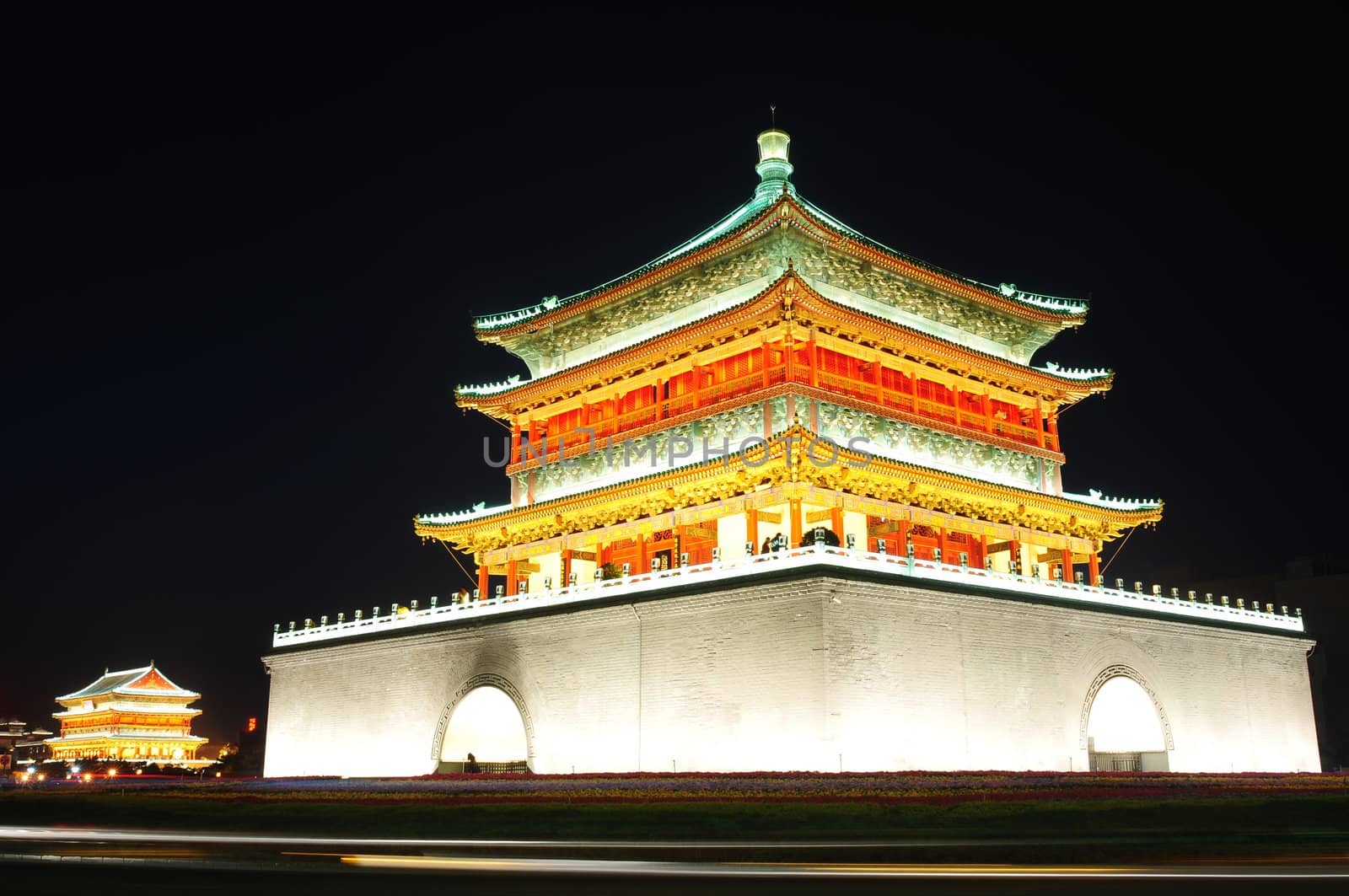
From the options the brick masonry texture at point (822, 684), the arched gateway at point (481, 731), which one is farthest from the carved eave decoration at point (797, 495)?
the arched gateway at point (481, 731)

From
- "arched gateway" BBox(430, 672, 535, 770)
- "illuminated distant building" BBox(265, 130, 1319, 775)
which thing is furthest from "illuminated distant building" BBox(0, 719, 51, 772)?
"arched gateway" BBox(430, 672, 535, 770)

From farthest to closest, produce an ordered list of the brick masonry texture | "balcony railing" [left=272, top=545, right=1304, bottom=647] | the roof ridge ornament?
the roof ridge ornament → "balcony railing" [left=272, top=545, right=1304, bottom=647] → the brick masonry texture

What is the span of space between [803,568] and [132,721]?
51526 millimetres

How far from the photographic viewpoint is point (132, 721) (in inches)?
2457

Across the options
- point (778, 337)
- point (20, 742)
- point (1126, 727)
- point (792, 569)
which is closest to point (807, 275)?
point (778, 337)

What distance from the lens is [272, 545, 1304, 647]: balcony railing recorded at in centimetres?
2380

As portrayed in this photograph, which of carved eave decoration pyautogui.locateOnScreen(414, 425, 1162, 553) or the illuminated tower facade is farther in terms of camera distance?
the illuminated tower facade

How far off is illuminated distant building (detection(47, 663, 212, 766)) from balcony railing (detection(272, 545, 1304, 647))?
111 ft

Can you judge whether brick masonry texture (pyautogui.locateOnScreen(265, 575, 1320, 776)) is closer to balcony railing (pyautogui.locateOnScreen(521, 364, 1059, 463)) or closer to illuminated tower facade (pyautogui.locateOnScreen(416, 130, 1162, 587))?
illuminated tower facade (pyautogui.locateOnScreen(416, 130, 1162, 587))

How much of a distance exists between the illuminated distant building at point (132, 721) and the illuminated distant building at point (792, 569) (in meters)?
33.0

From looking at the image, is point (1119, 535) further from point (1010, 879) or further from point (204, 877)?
point (204, 877)

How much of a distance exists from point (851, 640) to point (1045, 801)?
19.7ft

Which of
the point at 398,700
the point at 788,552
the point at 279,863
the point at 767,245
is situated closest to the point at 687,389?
the point at 767,245

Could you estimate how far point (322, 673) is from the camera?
33.2 m
